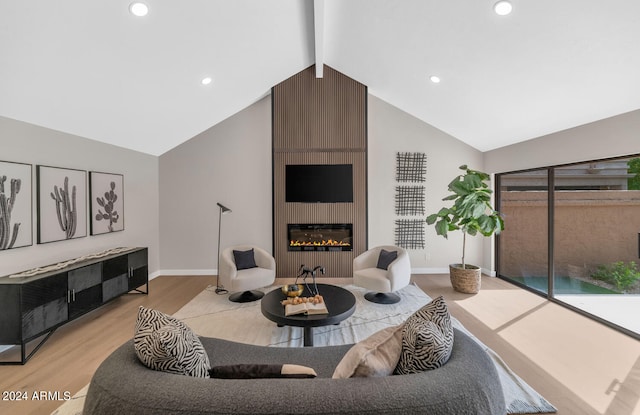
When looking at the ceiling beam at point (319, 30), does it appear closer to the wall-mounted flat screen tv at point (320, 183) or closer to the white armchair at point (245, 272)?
the wall-mounted flat screen tv at point (320, 183)

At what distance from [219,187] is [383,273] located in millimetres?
3358

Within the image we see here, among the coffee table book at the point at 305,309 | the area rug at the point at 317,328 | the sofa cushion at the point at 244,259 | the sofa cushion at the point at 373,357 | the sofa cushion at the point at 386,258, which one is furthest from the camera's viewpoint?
the sofa cushion at the point at 244,259

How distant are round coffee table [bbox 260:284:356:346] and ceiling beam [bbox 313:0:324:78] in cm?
319

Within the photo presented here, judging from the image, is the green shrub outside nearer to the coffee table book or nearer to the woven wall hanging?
the woven wall hanging

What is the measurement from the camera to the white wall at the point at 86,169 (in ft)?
9.68

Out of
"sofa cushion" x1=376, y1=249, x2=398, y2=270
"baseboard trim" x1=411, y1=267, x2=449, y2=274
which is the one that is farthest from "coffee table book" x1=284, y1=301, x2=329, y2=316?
"baseboard trim" x1=411, y1=267, x2=449, y2=274

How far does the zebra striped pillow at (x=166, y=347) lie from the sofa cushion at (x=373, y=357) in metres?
0.65

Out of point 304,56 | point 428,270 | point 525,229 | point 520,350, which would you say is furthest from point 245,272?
point 525,229

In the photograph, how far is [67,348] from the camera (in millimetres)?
2902

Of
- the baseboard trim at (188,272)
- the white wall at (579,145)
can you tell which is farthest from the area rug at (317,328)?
the white wall at (579,145)

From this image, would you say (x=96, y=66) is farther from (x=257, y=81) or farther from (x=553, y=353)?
(x=553, y=353)

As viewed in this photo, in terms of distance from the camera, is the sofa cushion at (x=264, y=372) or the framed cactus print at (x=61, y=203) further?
the framed cactus print at (x=61, y=203)

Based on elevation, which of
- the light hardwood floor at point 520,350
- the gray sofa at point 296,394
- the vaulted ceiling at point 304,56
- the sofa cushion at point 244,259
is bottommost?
the light hardwood floor at point 520,350

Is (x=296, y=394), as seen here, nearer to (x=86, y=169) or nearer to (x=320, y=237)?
(x=86, y=169)
